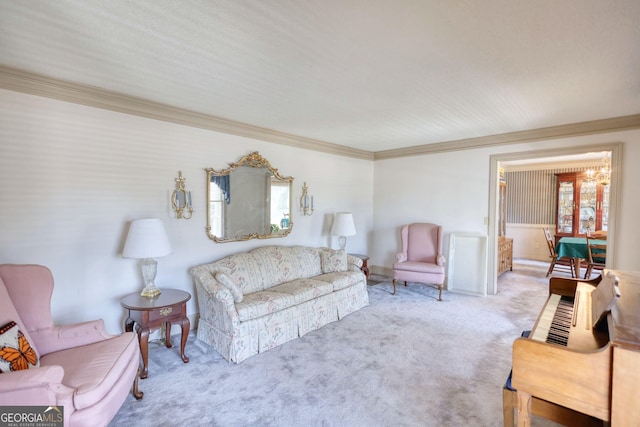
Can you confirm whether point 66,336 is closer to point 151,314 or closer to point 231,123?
point 151,314

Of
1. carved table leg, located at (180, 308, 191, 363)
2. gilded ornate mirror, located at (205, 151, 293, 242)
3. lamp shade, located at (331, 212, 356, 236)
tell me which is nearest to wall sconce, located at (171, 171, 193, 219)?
gilded ornate mirror, located at (205, 151, 293, 242)

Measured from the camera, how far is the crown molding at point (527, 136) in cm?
365

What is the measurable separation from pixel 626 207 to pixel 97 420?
5404mm

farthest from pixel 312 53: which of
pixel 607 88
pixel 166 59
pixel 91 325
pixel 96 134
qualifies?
pixel 607 88

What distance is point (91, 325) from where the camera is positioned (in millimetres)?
2199

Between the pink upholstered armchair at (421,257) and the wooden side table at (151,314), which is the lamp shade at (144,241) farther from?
the pink upholstered armchair at (421,257)

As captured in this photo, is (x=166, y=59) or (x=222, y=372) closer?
(x=166, y=59)

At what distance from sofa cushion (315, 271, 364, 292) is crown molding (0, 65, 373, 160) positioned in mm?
2007

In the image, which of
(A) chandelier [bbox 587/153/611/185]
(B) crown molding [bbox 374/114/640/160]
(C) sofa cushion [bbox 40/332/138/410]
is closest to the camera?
(C) sofa cushion [bbox 40/332/138/410]

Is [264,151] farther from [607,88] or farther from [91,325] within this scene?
[607,88]

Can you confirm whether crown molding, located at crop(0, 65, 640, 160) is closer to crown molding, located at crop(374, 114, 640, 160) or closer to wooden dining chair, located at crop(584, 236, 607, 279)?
crown molding, located at crop(374, 114, 640, 160)

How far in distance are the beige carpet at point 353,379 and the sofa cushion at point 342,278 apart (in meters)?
0.42

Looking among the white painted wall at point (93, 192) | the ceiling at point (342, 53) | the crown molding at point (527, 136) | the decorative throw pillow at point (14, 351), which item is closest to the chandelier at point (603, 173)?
the crown molding at point (527, 136)

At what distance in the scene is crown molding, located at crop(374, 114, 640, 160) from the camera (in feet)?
12.0
